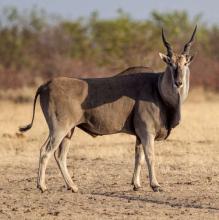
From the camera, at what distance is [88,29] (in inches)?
2080

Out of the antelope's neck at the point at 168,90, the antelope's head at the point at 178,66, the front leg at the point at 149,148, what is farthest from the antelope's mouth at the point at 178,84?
the front leg at the point at 149,148

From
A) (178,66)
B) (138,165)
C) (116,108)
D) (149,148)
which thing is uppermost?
(178,66)

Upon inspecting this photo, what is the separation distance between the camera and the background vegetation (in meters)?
31.5

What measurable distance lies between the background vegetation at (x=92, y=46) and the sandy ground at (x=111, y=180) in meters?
9.49

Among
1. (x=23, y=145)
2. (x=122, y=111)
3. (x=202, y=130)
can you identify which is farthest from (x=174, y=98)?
(x=202, y=130)

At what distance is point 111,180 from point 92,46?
126 feet

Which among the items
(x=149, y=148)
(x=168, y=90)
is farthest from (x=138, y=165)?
(x=168, y=90)

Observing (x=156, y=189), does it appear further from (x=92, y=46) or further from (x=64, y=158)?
(x=92, y=46)

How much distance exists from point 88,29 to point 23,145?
3632cm

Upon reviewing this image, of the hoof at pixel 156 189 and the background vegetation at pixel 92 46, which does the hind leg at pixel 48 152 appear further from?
the background vegetation at pixel 92 46

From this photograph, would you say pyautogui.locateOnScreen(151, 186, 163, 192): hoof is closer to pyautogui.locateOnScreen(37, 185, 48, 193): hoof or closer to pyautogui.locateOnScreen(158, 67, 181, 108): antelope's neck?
pyautogui.locateOnScreen(158, 67, 181, 108): antelope's neck

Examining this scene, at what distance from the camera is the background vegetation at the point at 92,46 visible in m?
31.5

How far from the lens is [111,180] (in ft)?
40.2

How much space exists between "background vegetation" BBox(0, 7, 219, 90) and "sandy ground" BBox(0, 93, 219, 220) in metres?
9.49
